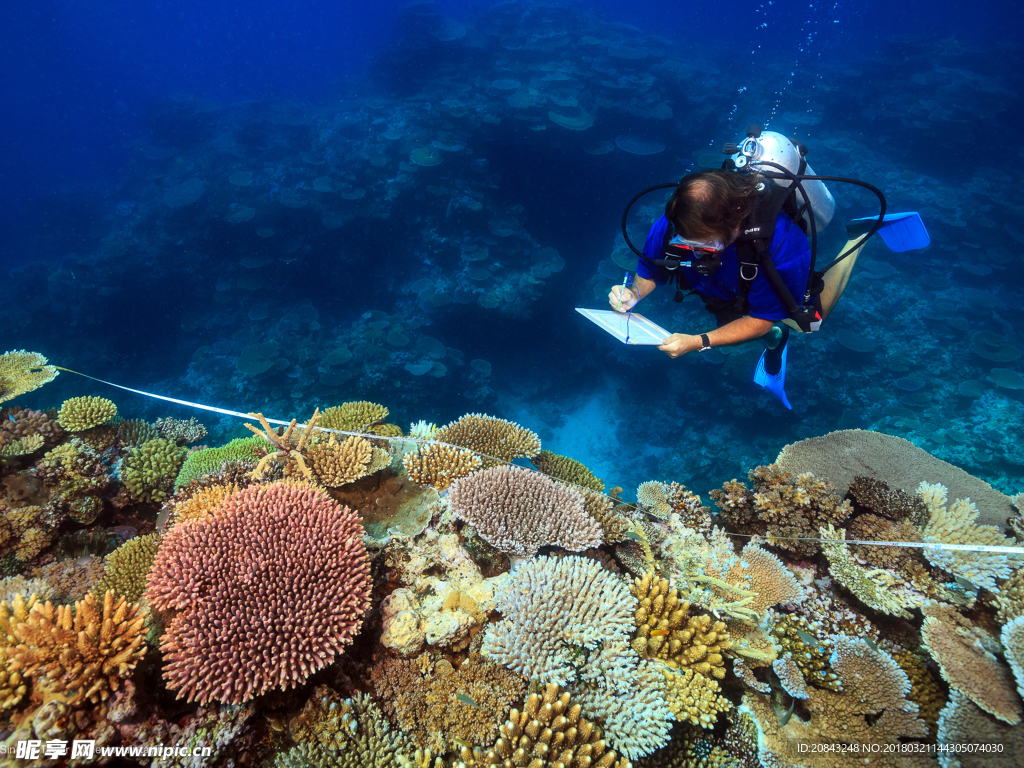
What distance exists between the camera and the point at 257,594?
7.79ft

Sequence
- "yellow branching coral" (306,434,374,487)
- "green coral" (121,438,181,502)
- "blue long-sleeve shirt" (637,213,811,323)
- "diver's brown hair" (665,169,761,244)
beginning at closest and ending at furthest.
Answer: "diver's brown hair" (665,169,761,244) < "blue long-sleeve shirt" (637,213,811,323) < "yellow branching coral" (306,434,374,487) < "green coral" (121,438,181,502)

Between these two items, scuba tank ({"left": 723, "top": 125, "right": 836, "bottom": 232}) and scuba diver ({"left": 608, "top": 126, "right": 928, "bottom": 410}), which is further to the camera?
scuba tank ({"left": 723, "top": 125, "right": 836, "bottom": 232})

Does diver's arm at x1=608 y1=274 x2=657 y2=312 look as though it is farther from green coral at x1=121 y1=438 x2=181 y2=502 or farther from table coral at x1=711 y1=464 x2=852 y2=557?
green coral at x1=121 y1=438 x2=181 y2=502

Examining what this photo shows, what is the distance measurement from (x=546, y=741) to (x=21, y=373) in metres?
8.28

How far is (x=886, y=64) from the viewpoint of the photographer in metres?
26.5

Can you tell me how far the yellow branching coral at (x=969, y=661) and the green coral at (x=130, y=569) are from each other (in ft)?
19.8

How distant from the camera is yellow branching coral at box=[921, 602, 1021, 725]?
2.75m

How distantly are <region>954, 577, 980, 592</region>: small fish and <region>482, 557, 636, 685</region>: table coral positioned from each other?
317 cm

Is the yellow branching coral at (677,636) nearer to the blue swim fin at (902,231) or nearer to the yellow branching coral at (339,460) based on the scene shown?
the yellow branching coral at (339,460)

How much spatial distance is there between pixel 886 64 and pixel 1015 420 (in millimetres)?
27996

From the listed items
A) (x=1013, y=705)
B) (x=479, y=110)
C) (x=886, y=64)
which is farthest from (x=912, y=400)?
(x=886, y=64)

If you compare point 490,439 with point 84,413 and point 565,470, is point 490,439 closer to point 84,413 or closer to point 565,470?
point 565,470

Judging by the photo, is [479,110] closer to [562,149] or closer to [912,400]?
[562,149]
